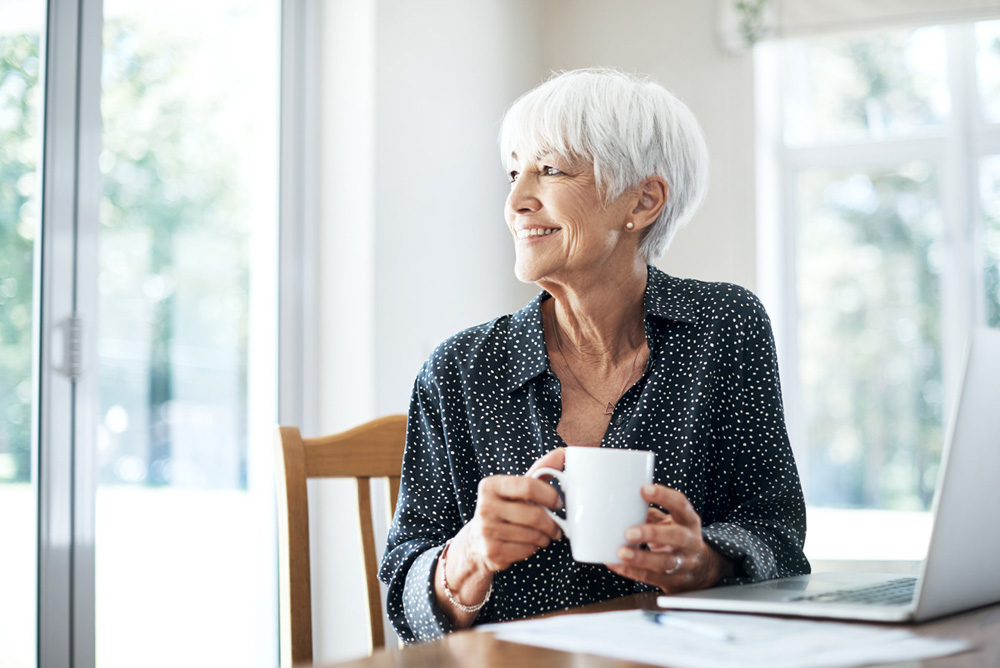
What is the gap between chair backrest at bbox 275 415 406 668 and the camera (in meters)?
1.22

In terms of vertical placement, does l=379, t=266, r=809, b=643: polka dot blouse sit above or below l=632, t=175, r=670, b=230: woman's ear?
below

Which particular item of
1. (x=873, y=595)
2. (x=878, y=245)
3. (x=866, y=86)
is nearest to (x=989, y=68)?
(x=866, y=86)

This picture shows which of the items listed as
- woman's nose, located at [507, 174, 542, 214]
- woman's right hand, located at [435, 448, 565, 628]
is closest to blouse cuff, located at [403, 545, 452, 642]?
woman's right hand, located at [435, 448, 565, 628]

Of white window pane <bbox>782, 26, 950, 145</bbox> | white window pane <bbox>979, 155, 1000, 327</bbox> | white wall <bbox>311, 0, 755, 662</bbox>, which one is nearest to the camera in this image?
white wall <bbox>311, 0, 755, 662</bbox>

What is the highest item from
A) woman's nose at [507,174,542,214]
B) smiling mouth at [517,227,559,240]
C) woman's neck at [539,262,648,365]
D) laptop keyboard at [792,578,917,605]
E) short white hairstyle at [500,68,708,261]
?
short white hairstyle at [500,68,708,261]

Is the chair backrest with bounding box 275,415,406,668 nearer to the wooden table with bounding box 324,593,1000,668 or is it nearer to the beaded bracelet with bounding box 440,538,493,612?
the beaded bracelet with bounding box 440,538,493,612

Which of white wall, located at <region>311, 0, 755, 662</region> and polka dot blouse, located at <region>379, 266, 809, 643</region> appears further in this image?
white wall, located at <region>311, 0, 755, 662</region>

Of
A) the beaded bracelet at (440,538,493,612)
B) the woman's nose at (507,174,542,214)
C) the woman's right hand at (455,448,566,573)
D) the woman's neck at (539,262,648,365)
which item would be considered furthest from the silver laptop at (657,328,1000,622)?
the woman's nose at (507,174,542,214)

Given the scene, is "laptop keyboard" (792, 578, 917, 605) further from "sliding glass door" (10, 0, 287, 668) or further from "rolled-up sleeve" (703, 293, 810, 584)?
"sliding glass door" (10, 0, 287, 668)

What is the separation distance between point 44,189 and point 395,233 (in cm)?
93

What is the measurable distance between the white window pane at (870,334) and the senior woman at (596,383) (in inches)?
82.1

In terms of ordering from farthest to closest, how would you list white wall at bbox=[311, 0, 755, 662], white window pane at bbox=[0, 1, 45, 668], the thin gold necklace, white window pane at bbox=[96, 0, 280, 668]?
1. white wall at bbox=[311, 0, 755, 662]
2. white window pane at bbox=[96, 0, 280, 668]
3. white window pane at bbox=[0, 1, 45, 668]
4. the thin gold necklace

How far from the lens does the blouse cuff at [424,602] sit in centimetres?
103

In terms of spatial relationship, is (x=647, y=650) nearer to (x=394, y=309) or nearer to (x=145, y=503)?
(x=145, y=503)
